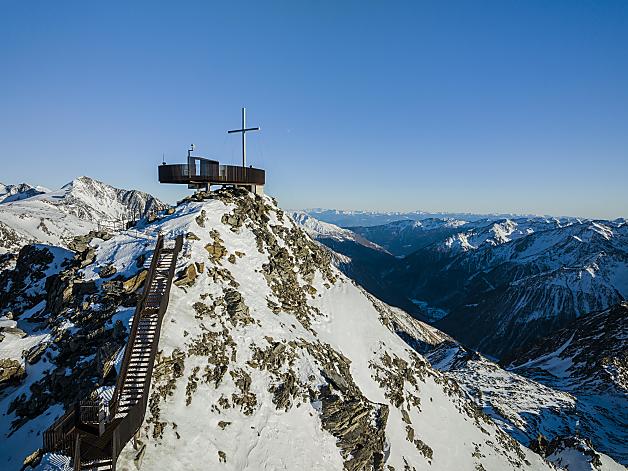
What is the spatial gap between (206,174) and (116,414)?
25.0 meters

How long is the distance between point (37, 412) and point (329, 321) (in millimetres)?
23212

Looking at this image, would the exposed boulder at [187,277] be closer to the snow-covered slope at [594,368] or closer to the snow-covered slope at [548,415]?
the snow-covered slope at [548,415]

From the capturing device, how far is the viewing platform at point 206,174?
1374 inches

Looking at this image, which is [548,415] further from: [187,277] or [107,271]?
[107,271]

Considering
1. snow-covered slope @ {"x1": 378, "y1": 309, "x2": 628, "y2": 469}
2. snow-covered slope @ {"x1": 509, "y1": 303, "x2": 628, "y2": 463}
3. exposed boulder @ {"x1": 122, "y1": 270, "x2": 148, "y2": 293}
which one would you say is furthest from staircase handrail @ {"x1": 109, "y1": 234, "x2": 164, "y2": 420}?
snow-covered slope @ {"x1": 509, "y1": 303, "x2": 628, "y2": 463}

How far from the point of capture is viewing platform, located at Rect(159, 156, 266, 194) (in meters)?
34.9

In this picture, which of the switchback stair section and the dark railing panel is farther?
the dark railing panel

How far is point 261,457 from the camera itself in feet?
61.6

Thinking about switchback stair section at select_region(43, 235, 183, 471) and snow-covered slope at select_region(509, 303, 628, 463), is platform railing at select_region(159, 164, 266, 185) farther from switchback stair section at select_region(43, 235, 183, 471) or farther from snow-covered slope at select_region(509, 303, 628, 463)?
snow-covered slope at select_region(509, 303, 628, 463)

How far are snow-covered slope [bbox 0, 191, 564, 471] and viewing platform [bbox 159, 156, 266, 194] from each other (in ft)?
5.68

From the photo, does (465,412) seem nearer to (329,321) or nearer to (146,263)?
(329,321)

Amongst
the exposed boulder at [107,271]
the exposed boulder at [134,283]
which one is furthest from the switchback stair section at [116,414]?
the exposed boulder at [107,271]

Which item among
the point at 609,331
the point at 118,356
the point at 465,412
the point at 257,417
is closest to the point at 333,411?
the point at 257,417

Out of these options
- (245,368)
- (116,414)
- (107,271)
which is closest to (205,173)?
(107,271)
